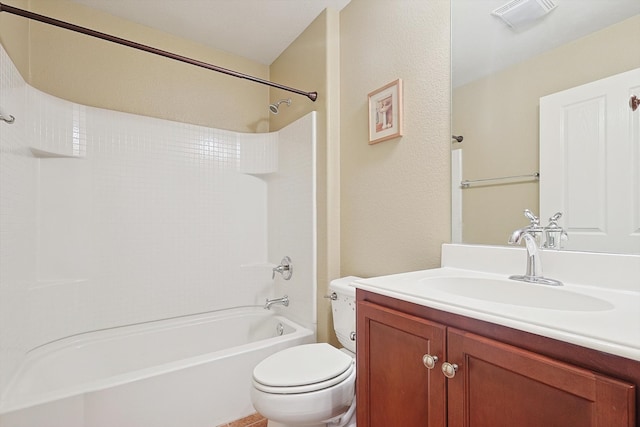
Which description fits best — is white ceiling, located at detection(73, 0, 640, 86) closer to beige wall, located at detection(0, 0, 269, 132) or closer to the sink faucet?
beige wall, located at detection(0, 0, 269, 132)

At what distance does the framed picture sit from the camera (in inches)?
59.6

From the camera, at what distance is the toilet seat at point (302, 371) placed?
1.17 meters

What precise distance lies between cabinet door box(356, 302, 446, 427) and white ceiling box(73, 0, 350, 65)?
6.26 feet

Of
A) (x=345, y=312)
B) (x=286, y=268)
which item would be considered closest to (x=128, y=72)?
(x=286, y=268)

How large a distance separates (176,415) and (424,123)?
1.82 meters

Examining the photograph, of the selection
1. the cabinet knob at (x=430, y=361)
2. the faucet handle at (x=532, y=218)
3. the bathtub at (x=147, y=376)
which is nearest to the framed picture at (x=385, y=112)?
the faucet handle at (x=532, y=218)

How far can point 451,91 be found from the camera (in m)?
1.31

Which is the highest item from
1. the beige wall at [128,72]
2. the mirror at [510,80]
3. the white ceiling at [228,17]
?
the white ceiling at [228,17]

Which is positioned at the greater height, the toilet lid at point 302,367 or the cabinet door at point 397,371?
the cabinet door at point 397,371

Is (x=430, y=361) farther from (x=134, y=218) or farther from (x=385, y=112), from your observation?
(x=134, y=218)

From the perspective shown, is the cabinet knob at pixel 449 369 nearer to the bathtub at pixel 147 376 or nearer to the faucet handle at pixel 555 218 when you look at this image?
the faucet handle at pixel 555 218

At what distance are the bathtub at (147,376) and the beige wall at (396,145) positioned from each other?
0.80m

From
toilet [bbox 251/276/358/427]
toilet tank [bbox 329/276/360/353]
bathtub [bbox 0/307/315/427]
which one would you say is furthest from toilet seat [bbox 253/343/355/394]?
bathtub [bbox 0/307/315/427]

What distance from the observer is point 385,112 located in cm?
160
